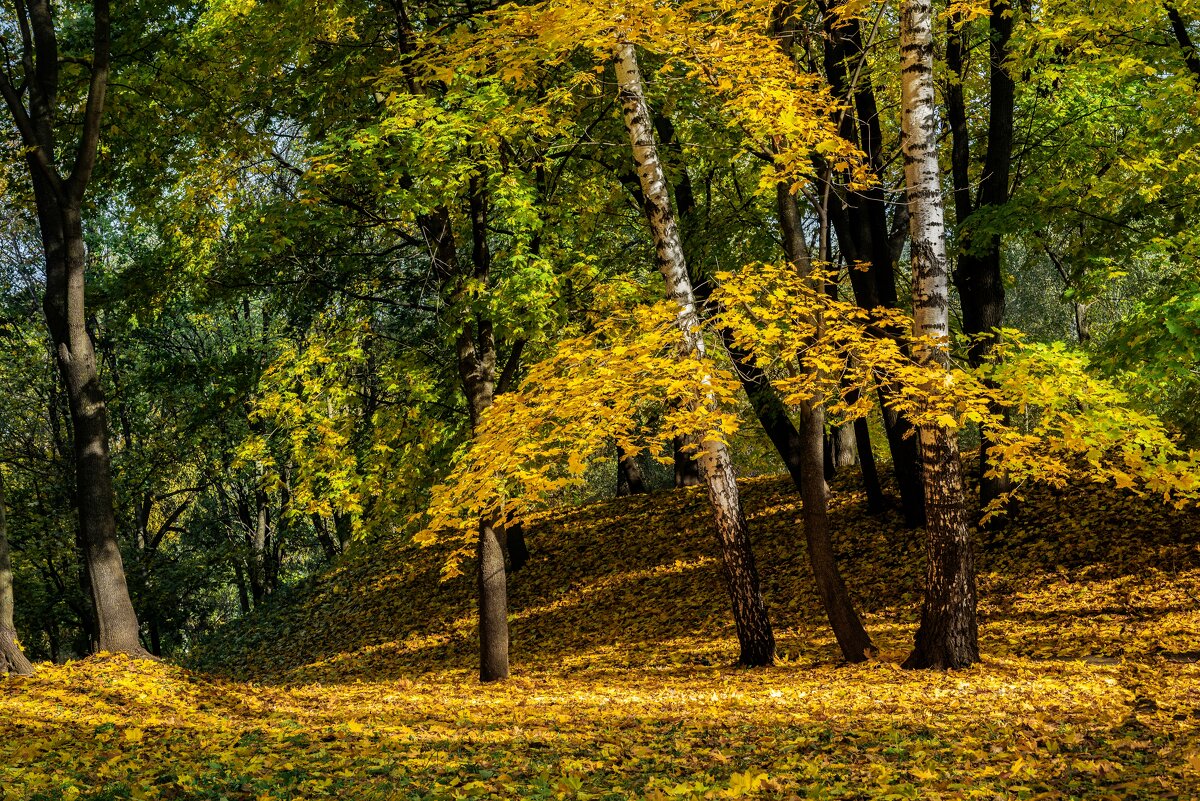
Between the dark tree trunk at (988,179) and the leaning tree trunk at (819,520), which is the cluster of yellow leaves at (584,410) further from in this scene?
the dark tree trunk at (988,179)

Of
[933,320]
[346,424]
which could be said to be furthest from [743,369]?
[346,424]

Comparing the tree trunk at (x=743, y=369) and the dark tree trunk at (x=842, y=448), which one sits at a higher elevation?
the tree trunk at (x=743, y=369)

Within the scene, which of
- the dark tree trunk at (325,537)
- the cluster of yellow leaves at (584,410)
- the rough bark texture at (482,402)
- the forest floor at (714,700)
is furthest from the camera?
the dark tree trunk at (325,537)

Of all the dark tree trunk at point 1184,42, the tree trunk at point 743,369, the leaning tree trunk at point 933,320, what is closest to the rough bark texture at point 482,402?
the tree trunk at point 743,369

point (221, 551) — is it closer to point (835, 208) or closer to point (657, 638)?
point (657, 638)

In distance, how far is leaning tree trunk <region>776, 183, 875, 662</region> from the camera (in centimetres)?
907

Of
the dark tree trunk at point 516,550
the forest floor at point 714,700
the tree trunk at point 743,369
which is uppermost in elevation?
the tree trunk at point 743,369

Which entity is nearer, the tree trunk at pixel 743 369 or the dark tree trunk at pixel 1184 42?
the dark tree trunk at pixel 1184 42

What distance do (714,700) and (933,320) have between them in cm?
358

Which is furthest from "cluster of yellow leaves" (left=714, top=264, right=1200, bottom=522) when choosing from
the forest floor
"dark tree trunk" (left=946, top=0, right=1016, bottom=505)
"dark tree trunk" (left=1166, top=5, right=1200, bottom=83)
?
"dark tree trunk" (left=1166, top=5, right=1200, bottom=83)

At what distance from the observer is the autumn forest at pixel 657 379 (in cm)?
622

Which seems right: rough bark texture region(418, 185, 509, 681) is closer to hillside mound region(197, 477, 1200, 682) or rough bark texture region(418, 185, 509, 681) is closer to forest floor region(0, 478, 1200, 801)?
forest floor region(0, 478, 1200, 801)

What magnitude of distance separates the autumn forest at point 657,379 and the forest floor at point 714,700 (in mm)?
55

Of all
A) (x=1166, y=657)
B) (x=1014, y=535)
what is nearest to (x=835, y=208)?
(x=1014, y=535)
